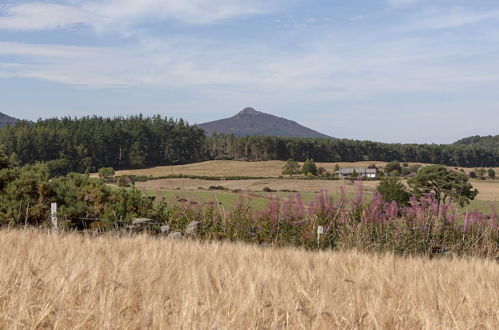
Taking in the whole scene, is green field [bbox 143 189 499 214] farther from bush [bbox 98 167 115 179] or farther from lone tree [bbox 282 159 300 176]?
lone tree [bbox 282 159 300 176]

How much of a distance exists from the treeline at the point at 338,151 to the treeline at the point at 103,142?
11.1 meters

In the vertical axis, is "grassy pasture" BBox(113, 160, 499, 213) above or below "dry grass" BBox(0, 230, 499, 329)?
below

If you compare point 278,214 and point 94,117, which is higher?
point 94,117

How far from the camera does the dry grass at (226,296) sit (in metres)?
2.34

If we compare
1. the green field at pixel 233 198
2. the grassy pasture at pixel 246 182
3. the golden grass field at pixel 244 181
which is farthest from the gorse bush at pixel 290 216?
the golden grass field at pixel 244 181

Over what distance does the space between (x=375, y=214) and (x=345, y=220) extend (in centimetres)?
55

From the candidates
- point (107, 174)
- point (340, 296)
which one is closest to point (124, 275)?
point (340, 296)

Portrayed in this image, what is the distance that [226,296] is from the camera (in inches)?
110

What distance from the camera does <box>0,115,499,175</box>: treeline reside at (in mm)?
112938

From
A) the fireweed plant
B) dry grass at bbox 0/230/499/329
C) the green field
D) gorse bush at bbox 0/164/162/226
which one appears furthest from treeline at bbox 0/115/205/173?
dry grass at bbox 0/230/499/329

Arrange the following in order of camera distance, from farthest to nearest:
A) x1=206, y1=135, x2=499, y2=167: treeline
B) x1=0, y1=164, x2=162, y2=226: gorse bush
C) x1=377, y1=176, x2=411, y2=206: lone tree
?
x1=206, y1=135, x2=499, y2=167: treeline, x1=377, y1=176, x2=411, y2=206: lone tree, x1=0, y1=164, x2=162, y2=226: gorse bush

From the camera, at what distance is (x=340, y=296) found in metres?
2.98

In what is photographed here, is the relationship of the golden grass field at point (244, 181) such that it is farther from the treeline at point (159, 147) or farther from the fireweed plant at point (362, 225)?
the fireweed plant at point (362, 225)

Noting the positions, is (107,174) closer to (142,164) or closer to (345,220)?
(142,164)
